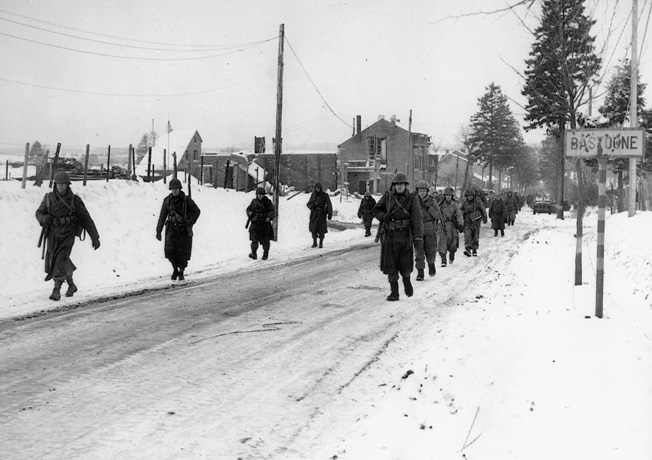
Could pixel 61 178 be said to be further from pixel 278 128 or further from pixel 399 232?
pixel 278 128

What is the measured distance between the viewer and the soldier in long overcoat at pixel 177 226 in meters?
12.2

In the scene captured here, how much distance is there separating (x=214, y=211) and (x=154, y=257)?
258 inches

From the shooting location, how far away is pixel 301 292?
10445mm

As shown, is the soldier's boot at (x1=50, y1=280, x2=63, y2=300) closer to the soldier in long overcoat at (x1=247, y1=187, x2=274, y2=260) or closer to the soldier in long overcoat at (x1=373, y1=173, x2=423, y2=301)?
the soldier in long overcoat at (x1=373, y1=173, x2=423, y2=301)

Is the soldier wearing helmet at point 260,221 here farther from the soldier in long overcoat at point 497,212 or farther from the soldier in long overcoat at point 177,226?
the soldier in long overcoat at point 497,212

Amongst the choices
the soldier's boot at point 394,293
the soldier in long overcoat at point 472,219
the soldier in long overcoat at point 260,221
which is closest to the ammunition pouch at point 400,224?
the soldier's boot at point 394,293

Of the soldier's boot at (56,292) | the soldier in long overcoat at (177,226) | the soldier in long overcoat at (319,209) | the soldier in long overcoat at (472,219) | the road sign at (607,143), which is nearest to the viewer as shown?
the road sign at (607,143)

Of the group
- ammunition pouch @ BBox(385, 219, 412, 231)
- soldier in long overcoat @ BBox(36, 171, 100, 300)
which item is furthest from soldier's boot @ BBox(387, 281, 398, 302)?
soldier in long overcoat @ BBox(36, 171, 100, 300)

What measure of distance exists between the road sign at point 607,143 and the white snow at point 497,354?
79.2 inches

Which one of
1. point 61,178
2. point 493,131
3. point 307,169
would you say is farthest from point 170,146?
point 61,178

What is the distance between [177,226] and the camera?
12281 millimetres

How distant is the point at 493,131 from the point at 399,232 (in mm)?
75856

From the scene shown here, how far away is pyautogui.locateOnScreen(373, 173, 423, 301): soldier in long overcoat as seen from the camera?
32.4 feet

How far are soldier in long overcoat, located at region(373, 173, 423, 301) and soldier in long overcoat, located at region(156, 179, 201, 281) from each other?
4.27m
